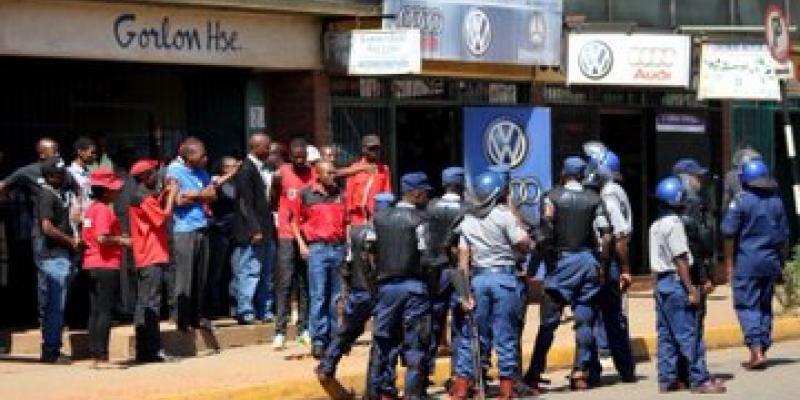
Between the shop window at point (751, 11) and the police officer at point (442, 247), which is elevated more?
the shop window at point (751, 11)

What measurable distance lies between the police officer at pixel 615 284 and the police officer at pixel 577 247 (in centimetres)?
26

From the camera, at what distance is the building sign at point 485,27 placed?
19.1m

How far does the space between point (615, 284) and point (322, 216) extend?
270cm

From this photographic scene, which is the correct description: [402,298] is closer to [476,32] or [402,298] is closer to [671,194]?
[671,194]

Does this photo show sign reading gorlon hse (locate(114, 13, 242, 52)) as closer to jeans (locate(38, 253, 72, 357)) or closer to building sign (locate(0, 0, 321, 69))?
building sign (locate(0, 0, 321, 69))

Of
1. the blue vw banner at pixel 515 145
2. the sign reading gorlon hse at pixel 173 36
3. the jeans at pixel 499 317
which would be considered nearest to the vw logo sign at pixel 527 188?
the blue vw banner at pixel 515 145

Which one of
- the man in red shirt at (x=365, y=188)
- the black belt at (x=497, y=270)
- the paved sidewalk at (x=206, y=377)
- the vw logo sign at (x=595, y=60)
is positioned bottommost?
the paved sidewalk at (x=206, y=377)

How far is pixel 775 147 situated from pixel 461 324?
44.9 feet

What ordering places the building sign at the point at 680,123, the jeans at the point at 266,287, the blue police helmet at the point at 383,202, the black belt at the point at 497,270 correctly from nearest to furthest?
1. the blue police helmet at the point at 383,202
2. the black belt at the point at 497,270
3. the jeans at the point at 266,287
4. the building sign at the point at 680,123

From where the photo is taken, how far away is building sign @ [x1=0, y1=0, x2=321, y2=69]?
636 inches

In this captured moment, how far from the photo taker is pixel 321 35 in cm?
1902

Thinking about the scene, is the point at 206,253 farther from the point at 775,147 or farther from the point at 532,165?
the point at 775,147

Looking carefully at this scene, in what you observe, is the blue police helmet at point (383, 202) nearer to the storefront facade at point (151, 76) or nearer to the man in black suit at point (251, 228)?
the man in black suit at point (251, 228)

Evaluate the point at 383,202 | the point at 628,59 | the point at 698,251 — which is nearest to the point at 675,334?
the point at 698,251
